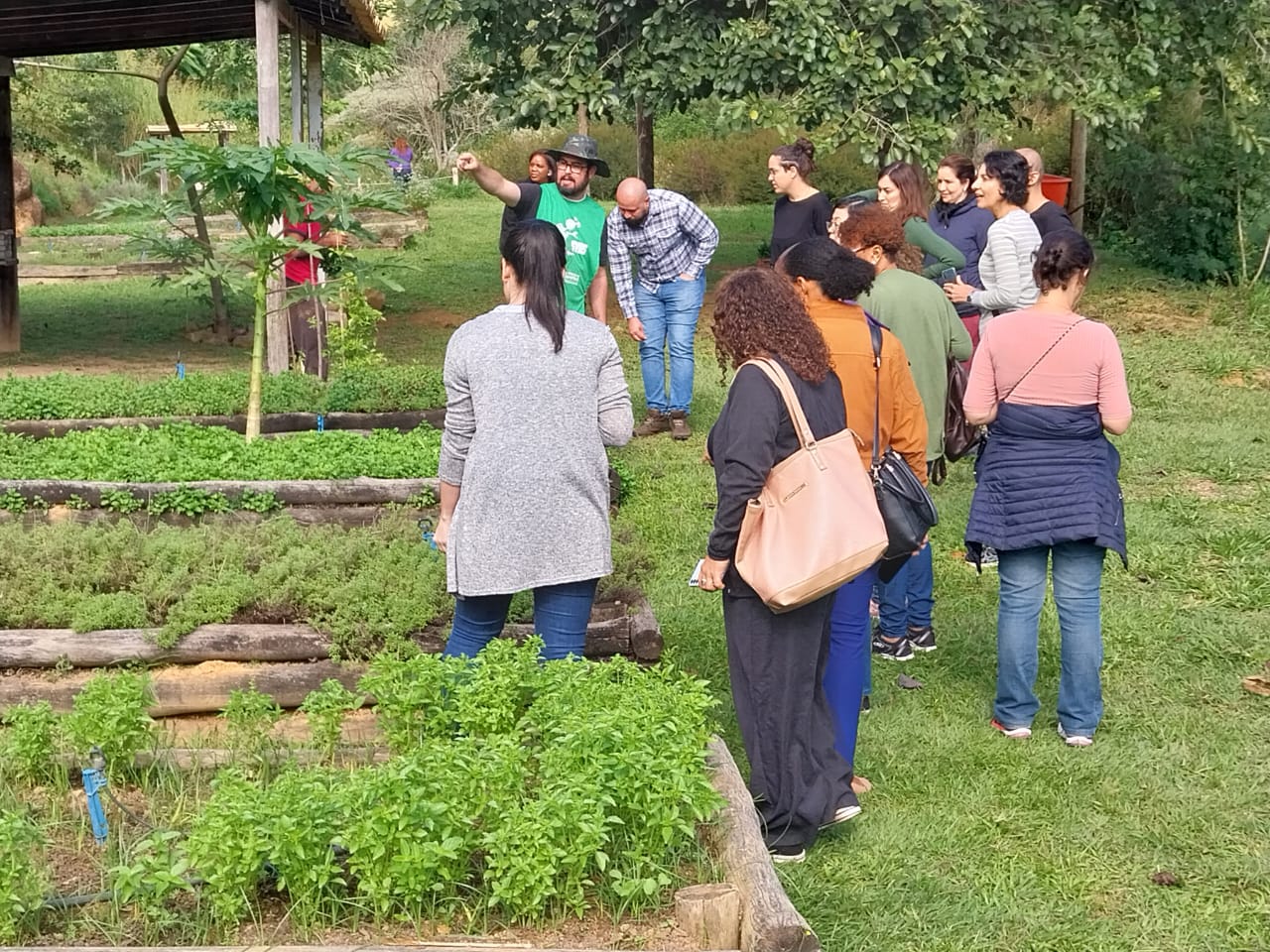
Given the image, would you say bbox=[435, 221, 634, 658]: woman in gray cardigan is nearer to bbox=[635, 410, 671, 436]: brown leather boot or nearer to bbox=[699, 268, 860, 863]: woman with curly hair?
bbox=[699, 268, 860, 863]: woman with curly hair

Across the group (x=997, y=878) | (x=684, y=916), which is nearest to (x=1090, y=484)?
(x=997, y=878)

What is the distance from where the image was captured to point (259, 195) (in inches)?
318

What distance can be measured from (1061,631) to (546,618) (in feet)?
6.26

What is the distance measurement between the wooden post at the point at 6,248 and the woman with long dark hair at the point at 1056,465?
11290 millimetres

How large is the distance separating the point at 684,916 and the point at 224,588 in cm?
283

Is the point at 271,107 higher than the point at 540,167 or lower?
higher

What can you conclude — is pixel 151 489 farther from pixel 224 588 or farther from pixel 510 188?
pixel 510 188

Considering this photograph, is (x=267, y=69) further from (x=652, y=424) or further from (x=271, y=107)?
(x=652, y=424)

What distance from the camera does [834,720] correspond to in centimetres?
462

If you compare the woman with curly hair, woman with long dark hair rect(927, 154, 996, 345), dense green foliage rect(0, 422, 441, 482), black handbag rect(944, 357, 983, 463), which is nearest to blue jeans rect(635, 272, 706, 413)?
dense green foliage rect(0, 422, 441, 482)

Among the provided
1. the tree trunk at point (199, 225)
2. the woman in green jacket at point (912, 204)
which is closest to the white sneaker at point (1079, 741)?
the woman in green jacket at point (912, 204)

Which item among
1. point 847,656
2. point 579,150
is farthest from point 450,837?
point 579,150

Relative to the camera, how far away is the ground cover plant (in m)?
3.41

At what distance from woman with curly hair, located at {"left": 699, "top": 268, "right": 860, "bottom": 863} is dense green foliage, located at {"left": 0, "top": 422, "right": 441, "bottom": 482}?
134 inches
